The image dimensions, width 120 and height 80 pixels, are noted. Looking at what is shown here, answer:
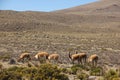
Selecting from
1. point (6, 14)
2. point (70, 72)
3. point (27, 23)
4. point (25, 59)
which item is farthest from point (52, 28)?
point (70, 72)

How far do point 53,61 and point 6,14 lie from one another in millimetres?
82560

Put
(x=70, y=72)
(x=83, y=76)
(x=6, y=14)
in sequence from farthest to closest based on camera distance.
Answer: (x=6, y=14)
(x=70, y=72)
(x=83, y=76)

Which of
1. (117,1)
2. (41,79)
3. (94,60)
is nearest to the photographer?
(41,79)

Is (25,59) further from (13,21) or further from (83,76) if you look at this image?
(13,21)

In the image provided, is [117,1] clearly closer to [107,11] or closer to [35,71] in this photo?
[107,11]

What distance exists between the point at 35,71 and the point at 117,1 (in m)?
180

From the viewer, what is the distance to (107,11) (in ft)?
547

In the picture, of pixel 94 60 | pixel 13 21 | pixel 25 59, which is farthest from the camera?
pixel 13 21

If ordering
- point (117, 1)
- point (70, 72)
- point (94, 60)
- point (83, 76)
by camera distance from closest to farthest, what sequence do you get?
1. point (83, 76)
2. point (70, 72)
3. point (94, 60)
4. point (117, 1)

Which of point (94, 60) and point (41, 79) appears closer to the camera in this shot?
point (41, 79)

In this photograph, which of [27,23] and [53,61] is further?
[27,23]

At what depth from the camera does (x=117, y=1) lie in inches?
7564

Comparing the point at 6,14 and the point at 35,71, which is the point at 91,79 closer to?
the point at 35,71

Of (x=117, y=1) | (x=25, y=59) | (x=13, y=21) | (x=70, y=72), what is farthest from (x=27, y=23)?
(x=117, y=1)
